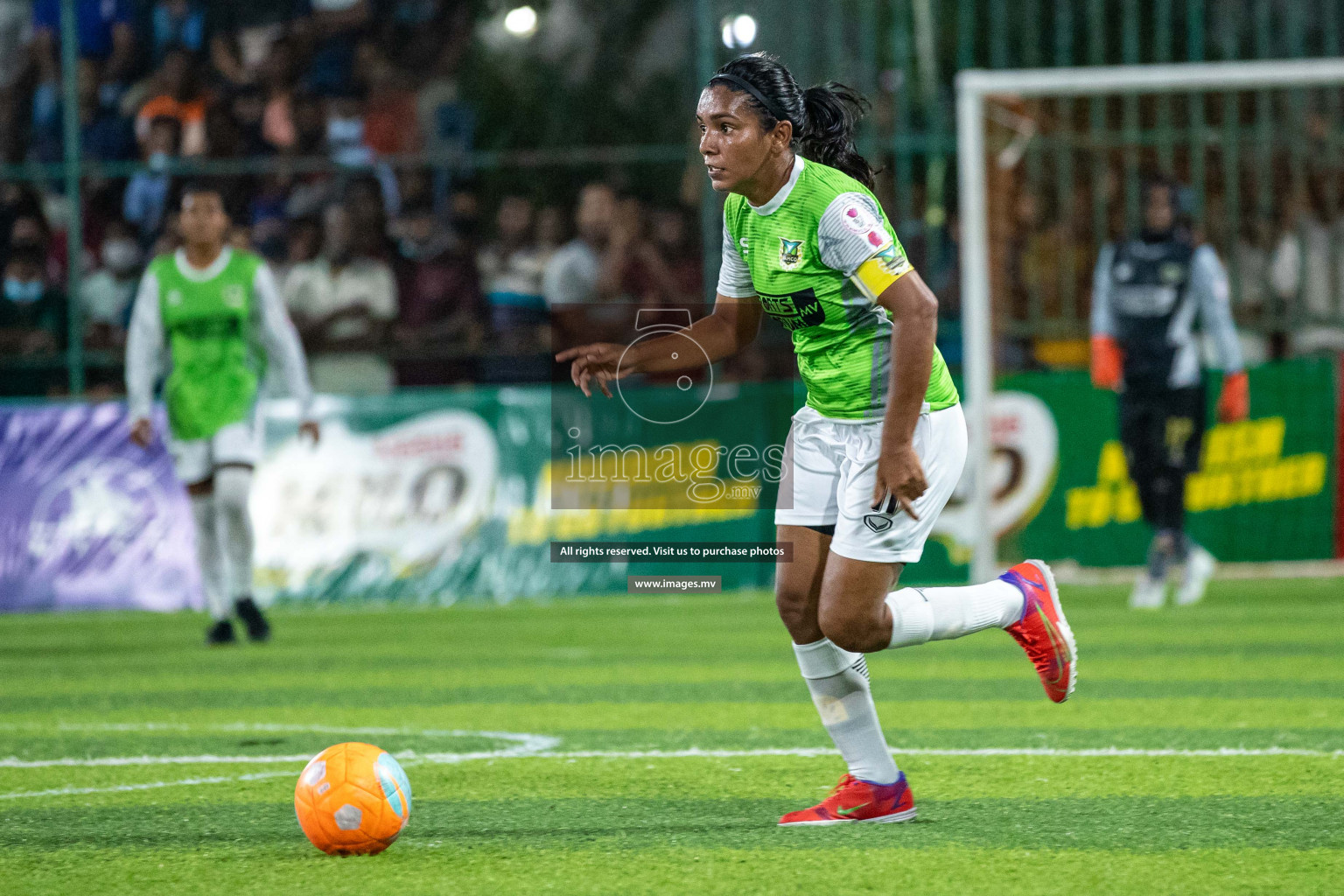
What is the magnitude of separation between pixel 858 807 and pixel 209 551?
18.9ft

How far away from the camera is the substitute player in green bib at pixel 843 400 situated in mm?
4195

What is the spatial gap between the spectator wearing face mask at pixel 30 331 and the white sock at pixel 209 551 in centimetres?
448

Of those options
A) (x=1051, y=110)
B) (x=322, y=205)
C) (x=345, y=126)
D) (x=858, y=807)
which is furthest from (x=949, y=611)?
(x=345, y=126)

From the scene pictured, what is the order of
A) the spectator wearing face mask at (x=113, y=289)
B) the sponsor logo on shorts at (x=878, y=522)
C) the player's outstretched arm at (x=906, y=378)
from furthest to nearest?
the spectator wearing face mask at (x=113, y=289), the sponsor logo on shorts at (x=878, y=522), the player's outstretched arm at (x=906, y=378)

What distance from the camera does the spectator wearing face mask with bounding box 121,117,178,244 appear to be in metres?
13.8

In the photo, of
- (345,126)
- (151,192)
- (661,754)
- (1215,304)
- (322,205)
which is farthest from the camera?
(345,126)

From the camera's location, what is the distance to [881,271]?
13.6 ft

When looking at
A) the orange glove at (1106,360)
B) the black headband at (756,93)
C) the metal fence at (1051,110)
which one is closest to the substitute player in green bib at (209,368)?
the metal fence at (1051,110)

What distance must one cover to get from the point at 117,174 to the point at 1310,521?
9081mm

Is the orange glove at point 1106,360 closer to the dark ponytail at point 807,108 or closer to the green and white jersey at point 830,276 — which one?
the dark ponytail at point 807,108

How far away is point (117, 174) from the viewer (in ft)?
44.7

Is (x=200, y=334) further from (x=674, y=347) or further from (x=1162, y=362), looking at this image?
(x=1162, y=362)

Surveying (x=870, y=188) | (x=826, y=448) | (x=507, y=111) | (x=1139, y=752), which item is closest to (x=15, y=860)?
(x=826, y=448)

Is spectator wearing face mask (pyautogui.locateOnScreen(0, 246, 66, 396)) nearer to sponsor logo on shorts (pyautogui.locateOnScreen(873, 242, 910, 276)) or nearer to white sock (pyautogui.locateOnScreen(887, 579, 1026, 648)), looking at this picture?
white sock (pyautogui.locateOnScreen(887, 579, 1026, 648))
